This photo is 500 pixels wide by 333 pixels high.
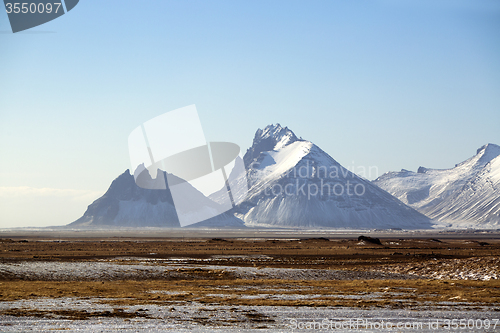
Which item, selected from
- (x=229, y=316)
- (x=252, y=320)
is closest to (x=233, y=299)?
(x=229, y=316)

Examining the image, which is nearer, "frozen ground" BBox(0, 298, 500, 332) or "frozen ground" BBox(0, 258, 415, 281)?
"frozen ground" BBox(0, 298, 500, 332)

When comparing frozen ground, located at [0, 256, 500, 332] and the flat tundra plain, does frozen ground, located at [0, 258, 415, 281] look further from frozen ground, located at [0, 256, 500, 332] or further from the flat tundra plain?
frozen ground, located at [0, 256, 500, 332]

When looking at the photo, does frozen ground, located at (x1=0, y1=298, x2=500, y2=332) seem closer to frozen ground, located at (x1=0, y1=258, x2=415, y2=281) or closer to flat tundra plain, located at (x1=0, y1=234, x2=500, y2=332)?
flat tundra plain, located at (x1=0, y1=234, x2=500, y2=332)

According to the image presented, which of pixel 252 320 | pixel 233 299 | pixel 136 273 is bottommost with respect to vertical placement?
pixel 136 273

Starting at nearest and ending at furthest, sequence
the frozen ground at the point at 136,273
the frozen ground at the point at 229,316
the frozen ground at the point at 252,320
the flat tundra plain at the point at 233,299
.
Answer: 1. the frozen ground at the point at 252,320
2. the frozen ground at the point at 229,316
3. the flat tundra plain at the point at 233,299
4. the frozen ground at the point at 136,273

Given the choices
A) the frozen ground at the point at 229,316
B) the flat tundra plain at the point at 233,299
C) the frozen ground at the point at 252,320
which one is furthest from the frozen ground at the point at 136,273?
the frozen ground at the point at 252,320

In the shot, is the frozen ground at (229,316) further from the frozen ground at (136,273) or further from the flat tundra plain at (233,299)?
the frozen ground at (136,273)

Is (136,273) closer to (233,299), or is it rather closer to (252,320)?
(233,299)

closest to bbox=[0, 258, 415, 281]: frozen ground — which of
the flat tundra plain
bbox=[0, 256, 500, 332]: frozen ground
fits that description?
the flat tundra plain

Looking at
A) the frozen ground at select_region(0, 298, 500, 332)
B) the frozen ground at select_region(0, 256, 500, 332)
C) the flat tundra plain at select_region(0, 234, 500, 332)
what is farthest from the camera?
the flat tundra plain at select_region(0, 234, 500, 332)

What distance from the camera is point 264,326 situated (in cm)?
2086

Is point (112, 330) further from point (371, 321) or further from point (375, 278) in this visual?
point (375, 278)

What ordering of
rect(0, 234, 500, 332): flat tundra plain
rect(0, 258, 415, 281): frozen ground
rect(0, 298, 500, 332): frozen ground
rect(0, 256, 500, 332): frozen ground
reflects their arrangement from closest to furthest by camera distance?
rect(0, 298, 500, 332): frozen ground
rect(0, 256, 500, 332): frozen ground
rect(0, 234, 500, 332): flat tundra plain
rect(0, 258, 415, 281): frozen ground

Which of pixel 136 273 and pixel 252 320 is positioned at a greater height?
pixel 252 320
